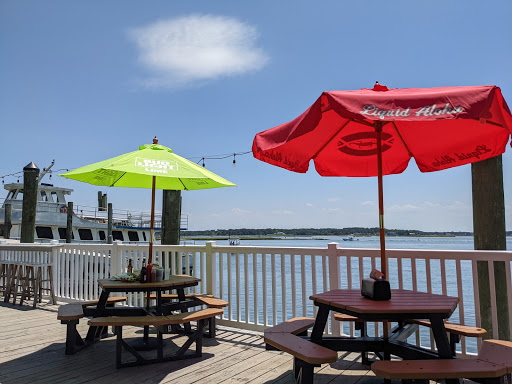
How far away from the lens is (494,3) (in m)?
5.79

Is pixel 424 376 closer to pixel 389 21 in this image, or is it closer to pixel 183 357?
pixel 183 357

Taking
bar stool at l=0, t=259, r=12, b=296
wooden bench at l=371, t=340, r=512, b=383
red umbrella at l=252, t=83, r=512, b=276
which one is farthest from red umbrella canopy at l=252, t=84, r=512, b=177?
bar stool at l=0, t=259, r=12, b=296

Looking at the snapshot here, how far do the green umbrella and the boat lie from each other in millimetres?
15859

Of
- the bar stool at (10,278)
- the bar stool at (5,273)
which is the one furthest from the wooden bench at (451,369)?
the bar stool at (5,273)

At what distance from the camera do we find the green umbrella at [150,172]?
3744 mm

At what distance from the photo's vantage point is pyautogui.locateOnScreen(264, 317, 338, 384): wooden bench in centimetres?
240

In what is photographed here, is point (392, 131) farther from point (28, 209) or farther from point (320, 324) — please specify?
point (28, 209)

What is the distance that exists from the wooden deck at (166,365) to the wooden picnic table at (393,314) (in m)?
0.44

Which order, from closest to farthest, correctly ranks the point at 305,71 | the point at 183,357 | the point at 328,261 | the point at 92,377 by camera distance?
the point at 92,377 < the point at 183,357 < the point at 328,261 < the point at 305,71

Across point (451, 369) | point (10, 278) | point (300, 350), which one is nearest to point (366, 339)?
point (300, 350)

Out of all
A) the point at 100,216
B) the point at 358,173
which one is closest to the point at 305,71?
the point at 358,173

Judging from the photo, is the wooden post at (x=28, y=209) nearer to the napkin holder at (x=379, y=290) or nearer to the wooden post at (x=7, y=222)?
the napkin holder at (x=379, y=290)

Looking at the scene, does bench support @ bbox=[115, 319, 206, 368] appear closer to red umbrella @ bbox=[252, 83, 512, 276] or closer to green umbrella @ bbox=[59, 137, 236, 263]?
green umbrella @ bbox=[59, 137, 236, 263]

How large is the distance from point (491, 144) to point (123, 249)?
17.0 ft
